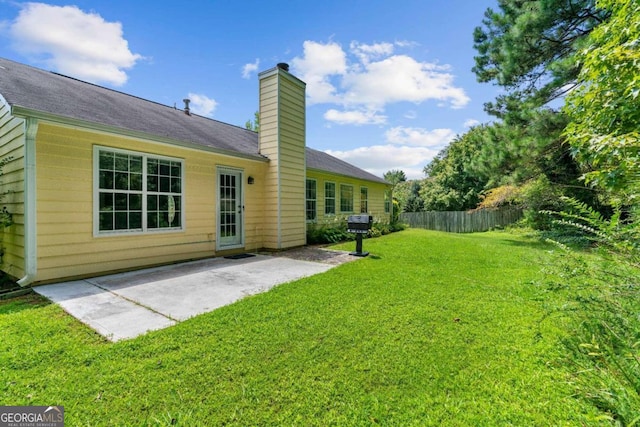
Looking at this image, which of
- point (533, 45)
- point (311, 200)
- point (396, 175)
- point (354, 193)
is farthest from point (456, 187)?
point (396, 175)

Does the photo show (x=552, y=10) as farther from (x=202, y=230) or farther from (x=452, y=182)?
(x=452, y=182)

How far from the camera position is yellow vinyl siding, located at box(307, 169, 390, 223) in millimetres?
10789

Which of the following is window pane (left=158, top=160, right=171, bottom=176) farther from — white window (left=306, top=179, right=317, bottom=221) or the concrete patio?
white window (left=306, top=179, right=317, bottom=221)

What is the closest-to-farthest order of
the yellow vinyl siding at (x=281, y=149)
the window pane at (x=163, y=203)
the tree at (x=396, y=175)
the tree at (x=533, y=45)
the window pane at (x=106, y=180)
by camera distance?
1. the window pane at (x=106, y=180)
2. the window pane at (x=163, y=203)
3. the yellow vinyl siding at (x=281, y=149)
4. the tree at (x=533, y=45)
5. the tree at (x=396, y=175)

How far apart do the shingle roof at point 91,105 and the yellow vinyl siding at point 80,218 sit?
0.30m

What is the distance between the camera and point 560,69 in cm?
792

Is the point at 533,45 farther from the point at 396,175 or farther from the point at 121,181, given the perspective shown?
the point at 396,175

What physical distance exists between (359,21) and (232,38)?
4.49 meters

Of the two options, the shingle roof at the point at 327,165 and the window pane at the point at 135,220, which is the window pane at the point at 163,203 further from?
the shingle roof at the point at 327,165

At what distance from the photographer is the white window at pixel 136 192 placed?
507cm

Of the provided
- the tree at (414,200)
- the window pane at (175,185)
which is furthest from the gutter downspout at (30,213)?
the tree at (414,200)

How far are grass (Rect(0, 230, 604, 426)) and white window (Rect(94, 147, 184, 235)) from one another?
75.0 inches

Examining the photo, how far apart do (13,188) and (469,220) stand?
66.4 ft

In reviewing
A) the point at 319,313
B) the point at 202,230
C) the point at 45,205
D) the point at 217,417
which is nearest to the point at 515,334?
the point at 319,313
